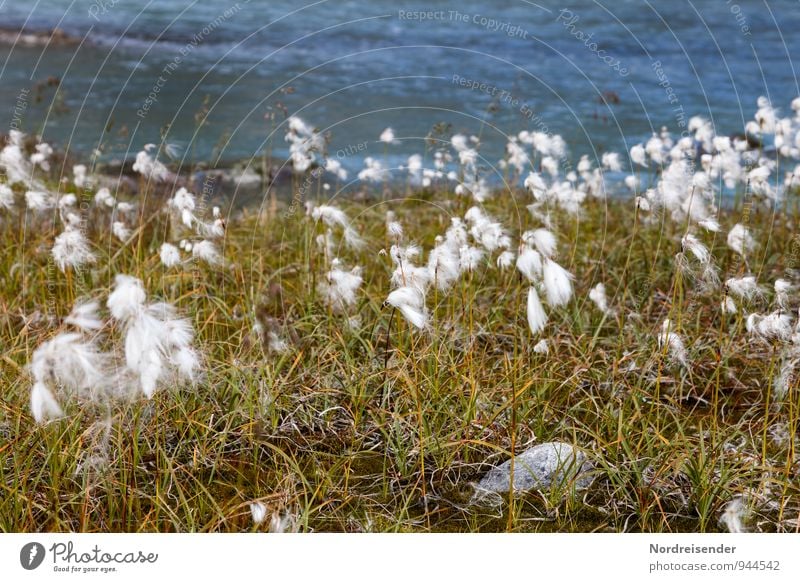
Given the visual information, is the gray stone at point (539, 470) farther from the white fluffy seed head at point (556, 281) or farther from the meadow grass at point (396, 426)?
the white fluffy seed head at point (556, 281)

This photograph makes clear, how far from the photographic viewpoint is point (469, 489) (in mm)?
3598

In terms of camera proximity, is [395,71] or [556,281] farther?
[395,71]

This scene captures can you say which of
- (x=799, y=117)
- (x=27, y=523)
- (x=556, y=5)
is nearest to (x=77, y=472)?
(x=27, y=523)

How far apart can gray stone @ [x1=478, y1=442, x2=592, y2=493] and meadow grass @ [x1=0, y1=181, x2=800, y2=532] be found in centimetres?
6

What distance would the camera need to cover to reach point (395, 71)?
12469 mm

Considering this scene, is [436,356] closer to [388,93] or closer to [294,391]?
[294,391]
